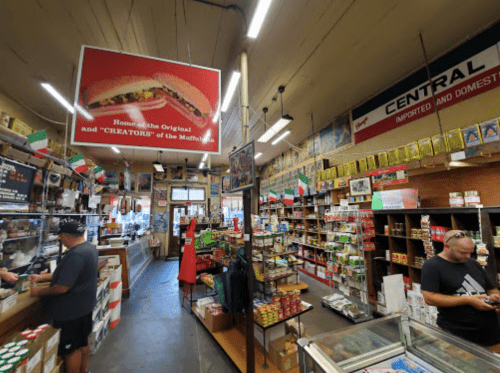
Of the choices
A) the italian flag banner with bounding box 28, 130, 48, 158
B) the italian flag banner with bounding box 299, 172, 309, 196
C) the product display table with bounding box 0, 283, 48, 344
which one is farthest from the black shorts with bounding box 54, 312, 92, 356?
the italian flag banner with bounding box 299, 172, 309, 196

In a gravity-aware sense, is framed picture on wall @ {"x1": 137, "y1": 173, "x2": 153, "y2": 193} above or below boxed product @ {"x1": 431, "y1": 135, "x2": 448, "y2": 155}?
above

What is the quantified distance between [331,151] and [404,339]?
20.1ft

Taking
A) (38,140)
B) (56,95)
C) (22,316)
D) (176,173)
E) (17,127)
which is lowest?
(22,316)

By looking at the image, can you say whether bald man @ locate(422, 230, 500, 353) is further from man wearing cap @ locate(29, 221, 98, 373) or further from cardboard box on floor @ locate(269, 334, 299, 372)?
man wearing cap @ locate(29, 221, 98, 373)

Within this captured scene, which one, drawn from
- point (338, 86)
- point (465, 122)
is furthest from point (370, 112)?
point (465, 122)

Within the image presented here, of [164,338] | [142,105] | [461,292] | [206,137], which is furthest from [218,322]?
[142,105]

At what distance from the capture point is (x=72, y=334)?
2350 millimetres

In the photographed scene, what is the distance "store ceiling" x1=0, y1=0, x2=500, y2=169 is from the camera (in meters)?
3.09

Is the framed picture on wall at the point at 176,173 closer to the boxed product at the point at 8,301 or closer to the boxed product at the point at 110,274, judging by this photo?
the boxed product at the point at 110,274

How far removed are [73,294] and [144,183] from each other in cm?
949

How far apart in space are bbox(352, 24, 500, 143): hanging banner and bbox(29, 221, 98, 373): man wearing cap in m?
6.29

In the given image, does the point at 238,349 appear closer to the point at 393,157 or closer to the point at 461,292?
the point at 461,292

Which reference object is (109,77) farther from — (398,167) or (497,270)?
(497,270)

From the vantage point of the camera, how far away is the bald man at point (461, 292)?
201 centimetres
